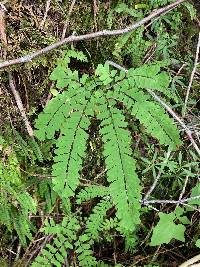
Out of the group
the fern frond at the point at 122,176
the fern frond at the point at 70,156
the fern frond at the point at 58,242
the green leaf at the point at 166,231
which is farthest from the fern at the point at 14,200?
the green leaf at the point at 166,231

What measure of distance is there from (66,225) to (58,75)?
3.85 feet

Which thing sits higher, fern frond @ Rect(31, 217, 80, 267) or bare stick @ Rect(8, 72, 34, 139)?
bare stick @ Rect(8, 72, 34, 139)

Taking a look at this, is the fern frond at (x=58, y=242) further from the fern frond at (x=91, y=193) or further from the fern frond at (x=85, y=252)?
the fern frond at (x=91, y=193)

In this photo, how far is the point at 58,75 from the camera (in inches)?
81.6

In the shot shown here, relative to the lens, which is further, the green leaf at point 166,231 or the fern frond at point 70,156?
the green leaf at point 166,231

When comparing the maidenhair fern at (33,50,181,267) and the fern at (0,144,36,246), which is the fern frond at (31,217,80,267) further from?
the maidenhair fern at (33,50,181,267)

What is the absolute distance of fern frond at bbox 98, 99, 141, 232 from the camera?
66.4 inches

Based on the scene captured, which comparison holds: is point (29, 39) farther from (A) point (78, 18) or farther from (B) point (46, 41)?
(A) point (78, 18)

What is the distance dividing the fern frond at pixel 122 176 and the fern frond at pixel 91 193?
865 mm

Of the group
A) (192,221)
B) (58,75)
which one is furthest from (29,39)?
(192,221)

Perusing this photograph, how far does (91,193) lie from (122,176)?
3.06 ft

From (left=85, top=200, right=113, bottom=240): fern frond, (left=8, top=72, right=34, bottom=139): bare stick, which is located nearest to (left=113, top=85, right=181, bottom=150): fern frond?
(left=8, top=72, right=34, bottom=139): bare stick

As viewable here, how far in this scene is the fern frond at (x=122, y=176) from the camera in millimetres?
1687

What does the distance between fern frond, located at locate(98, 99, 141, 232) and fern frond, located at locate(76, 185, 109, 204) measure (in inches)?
34.0
